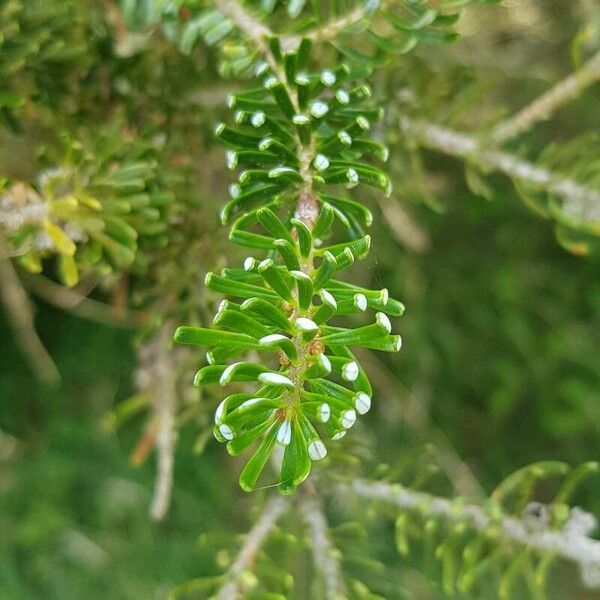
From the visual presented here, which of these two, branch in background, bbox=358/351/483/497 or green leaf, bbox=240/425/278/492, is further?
branch in background, bbox=358/351/483/497

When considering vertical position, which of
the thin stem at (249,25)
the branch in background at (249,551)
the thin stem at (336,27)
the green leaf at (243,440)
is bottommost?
the branch in background at (249,551)

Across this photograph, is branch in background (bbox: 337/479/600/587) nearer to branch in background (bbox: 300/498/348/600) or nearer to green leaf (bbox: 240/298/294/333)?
branch in background (bbox: 300/498/348/600)

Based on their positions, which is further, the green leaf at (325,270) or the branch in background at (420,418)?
the branch in background at (420,418)

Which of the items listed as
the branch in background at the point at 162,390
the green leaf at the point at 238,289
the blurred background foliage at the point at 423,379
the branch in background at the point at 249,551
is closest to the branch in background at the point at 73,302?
the blurred background foliage at the point at 423,379

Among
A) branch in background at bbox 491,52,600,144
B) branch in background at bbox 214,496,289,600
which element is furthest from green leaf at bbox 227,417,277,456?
branch in background at bbox 491,52,600,144

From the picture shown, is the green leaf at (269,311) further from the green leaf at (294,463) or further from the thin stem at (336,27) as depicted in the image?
the thin stem at (336,27)
